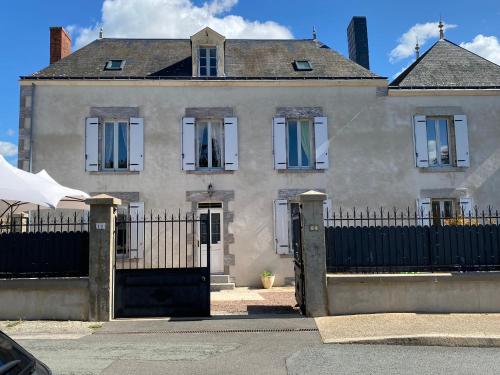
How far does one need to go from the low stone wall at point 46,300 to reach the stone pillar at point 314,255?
3.61 m

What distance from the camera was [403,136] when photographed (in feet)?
43.7

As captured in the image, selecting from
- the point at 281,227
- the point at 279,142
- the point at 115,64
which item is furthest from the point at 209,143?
the point at 115,64

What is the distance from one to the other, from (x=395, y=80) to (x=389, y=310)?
10404 millimetres

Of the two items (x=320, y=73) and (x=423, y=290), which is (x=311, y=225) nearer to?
(x=423, y=290)

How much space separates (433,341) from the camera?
20.4ft

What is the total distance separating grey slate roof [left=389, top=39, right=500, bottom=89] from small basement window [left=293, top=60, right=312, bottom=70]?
2432 millimetres

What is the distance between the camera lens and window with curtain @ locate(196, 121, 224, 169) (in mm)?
13047

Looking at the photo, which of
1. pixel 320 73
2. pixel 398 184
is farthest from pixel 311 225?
pixel 320 73

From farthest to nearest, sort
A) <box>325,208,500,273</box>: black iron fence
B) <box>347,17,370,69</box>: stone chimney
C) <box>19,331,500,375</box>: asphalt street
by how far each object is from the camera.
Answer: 1. <box>347,17,370,69</box>: stone chimney
2. <box>325,208,500,273</box>: black iron fence
3. <box>19,331,500,375</box>: asphalt street

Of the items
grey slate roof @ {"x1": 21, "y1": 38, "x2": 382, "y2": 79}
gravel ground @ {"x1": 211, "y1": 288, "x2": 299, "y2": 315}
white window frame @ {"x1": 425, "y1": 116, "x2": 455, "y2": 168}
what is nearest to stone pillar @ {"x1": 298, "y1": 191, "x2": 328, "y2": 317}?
gravel ground @ {"x1": 211, "y1": 288, "x2": 299, "y2": 315}

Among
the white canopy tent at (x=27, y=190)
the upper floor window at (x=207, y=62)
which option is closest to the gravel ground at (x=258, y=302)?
the white canopy tent at (x=27, y=190)

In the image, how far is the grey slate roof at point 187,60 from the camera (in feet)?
43.7

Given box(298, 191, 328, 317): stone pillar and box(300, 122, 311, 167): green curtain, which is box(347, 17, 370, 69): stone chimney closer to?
box(300, 122, 311, 167): green curtain

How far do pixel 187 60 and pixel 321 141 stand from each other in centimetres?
466
